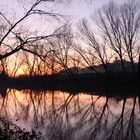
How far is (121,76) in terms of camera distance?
47.8 m

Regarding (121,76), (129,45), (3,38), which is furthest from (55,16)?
(129,45)

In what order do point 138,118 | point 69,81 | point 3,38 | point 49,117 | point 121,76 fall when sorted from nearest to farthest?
point 3,38 < point 138,118 < point 49,117 < point 121,76 < point 69,81

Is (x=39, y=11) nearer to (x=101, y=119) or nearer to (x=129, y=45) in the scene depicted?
(x=101, y=119)

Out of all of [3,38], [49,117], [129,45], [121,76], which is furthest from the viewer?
[129,45]

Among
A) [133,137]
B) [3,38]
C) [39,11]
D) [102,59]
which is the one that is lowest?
[133,137]

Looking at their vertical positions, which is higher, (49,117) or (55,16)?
(55,16)

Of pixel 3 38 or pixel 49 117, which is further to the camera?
pixel 49 117

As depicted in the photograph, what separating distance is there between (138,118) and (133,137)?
4499 mm

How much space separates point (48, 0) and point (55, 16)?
0.71m

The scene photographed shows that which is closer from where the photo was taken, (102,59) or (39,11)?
(39,11)

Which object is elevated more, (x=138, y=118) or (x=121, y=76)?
(x=121, y=76)

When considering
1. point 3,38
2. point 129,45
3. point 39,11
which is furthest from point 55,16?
point 129,45

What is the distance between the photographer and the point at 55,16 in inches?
526

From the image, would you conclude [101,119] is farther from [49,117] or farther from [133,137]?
[133,137]
